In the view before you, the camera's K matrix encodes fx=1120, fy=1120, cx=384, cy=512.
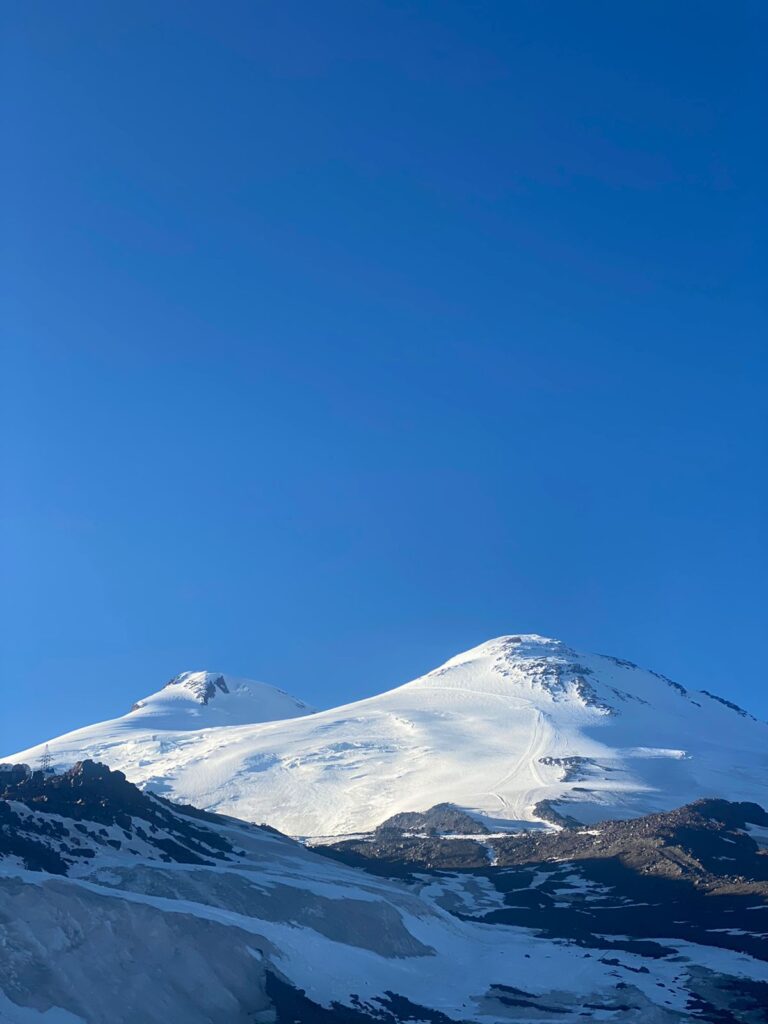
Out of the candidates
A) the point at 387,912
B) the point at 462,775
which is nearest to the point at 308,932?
the point at 387,912

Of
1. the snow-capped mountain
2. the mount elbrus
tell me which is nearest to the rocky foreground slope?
the mount elbrus

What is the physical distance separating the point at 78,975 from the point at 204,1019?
5.87 m

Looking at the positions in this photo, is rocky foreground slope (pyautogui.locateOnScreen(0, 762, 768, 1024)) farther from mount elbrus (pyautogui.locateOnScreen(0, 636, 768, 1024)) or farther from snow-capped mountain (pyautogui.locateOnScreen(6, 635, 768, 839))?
snow-capped mountain (pyautogui.locateOnScreen(6, 635, 768, 839))

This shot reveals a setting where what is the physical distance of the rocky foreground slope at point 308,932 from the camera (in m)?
45.3

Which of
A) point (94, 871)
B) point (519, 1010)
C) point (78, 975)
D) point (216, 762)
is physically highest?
point (216, 762)

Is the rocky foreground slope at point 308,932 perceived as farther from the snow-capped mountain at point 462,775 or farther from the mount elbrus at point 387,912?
the snow-capped mountain at point 462,775

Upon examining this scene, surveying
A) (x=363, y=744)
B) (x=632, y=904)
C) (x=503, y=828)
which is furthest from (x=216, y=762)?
(x=632, y=904)

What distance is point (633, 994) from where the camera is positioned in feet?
195

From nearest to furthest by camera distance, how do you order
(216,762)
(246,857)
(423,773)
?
(246,857) → (423,773) → (216,762)

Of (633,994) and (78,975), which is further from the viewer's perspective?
(633,994)

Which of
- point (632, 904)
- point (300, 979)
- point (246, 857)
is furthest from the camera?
point (632, 904)

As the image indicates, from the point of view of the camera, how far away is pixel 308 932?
59562mm

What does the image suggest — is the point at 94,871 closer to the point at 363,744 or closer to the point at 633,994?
the point at 633,994

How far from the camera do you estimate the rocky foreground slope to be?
149 feet
